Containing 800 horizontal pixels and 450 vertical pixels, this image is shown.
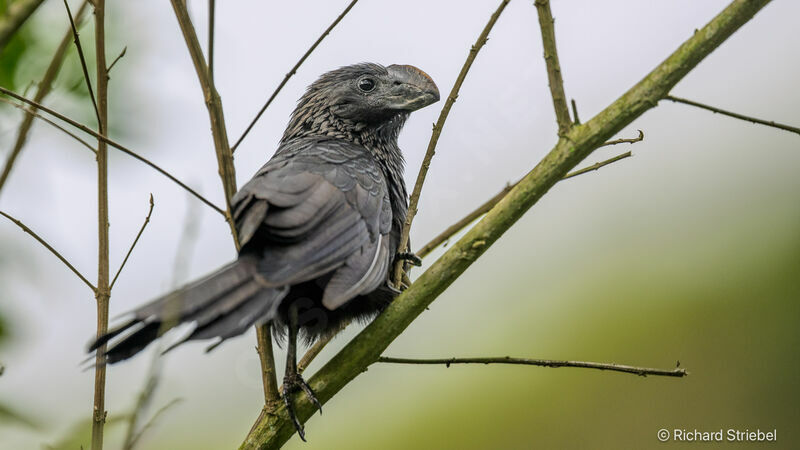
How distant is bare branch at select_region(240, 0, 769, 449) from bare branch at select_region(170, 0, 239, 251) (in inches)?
21.6

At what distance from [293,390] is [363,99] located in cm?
172

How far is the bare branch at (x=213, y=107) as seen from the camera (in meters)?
2.18

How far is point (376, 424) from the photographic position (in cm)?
405

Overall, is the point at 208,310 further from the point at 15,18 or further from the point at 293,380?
the point at 15,18

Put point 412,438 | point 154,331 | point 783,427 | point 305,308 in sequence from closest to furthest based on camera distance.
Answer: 1. point 154,331
2. point 305,308
3. point 783,427
4. point 412,438

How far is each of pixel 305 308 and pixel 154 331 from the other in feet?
2.93

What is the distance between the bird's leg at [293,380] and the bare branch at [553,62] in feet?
3.85

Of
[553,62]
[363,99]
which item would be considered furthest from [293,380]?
[363,99]

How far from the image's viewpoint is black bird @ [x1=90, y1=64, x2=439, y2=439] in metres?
1.95

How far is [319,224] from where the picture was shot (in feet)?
8.05

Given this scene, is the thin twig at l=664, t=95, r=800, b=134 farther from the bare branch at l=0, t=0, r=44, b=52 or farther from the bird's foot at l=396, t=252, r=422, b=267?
the bare branch at l=0, t=0, r=44, b=52

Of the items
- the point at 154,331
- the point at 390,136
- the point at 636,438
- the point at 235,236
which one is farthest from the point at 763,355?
the point at 154,331

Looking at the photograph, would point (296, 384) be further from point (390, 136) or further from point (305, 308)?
point (390, 136)

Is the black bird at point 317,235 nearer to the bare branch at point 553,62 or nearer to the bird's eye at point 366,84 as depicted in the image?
the bird's eye at point 366,84
